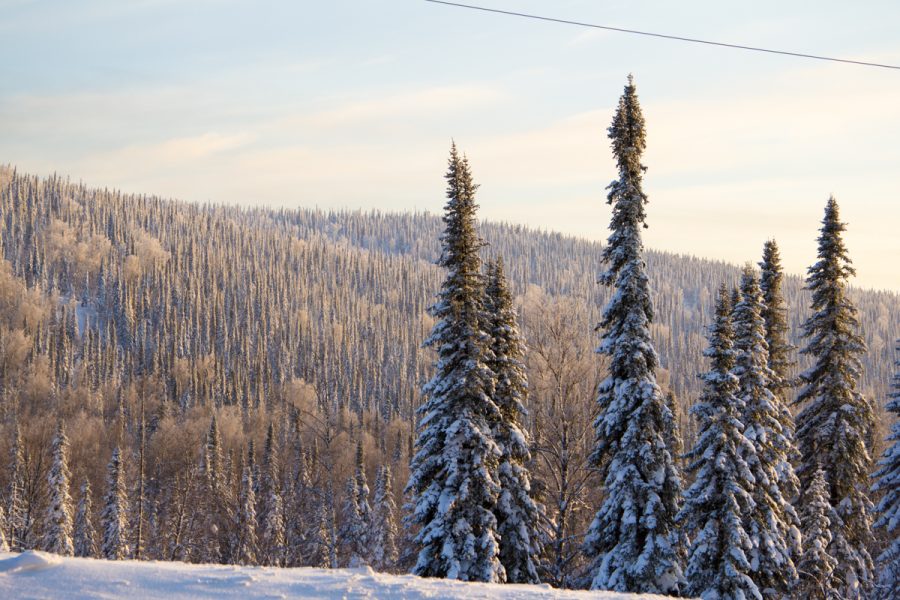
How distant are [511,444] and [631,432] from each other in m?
4.41

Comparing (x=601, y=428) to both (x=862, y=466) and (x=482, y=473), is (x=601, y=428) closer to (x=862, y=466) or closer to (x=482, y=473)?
(x=482, y=473)

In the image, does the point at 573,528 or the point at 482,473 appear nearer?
the point at 482,473

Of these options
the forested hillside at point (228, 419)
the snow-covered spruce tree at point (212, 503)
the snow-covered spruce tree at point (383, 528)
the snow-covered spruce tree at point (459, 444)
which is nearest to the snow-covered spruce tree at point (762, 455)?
the forested hillside at point (228, 419)

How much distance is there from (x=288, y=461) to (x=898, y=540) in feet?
254

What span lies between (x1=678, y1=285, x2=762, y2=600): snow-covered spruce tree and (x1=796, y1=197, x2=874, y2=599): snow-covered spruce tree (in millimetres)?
5102

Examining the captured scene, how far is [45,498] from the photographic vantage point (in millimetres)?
51469

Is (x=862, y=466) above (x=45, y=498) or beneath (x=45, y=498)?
Result: above

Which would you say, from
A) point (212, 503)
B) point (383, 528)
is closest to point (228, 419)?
point (212, 503)

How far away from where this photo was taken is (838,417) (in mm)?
29156

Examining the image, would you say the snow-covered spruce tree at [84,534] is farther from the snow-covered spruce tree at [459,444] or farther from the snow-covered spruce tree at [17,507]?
the snow-covered spruce tree at [459,444]

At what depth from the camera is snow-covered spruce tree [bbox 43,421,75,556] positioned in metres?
47.8

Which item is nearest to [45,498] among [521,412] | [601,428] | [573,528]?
[573,528]

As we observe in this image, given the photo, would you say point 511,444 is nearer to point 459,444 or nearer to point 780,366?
point 459,444

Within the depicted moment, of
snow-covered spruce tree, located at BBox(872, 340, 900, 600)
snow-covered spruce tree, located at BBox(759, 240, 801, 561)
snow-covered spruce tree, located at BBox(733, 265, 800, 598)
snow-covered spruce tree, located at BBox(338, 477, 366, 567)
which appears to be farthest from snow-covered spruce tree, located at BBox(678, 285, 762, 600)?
snow-covered spruce tree, located at BBox(338, 477, 366, 567)
